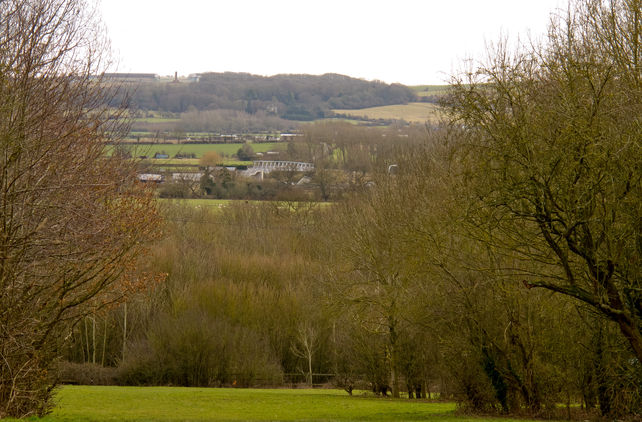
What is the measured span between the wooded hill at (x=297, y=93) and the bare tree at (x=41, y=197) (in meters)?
112

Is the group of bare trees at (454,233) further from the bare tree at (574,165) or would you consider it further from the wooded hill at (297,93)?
the wooded hill at (297,93)

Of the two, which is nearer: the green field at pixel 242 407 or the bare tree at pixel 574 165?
the bare tree at pixel 574 165

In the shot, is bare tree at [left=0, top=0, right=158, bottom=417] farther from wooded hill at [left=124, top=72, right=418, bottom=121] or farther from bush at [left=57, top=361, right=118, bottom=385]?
wooded hill at [left=124, top=72, right=418, bottom=121]

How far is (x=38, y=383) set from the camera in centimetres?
1658

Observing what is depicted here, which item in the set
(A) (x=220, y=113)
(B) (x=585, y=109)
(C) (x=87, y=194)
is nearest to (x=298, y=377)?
(C) (x=87, y=194)

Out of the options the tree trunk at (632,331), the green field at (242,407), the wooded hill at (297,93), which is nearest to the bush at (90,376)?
the green field at (242,407)

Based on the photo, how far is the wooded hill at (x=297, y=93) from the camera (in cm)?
13588

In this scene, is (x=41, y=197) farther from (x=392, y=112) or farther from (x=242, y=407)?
(x=392, y=112)

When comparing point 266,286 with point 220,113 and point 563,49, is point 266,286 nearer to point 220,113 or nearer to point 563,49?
point 563,49

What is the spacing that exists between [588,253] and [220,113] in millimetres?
114053

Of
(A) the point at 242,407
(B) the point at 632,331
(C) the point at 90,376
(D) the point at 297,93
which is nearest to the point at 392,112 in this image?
(D) the point at 297,93

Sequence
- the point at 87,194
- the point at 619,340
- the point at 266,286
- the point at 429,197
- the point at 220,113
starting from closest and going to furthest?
the point at 87,194 → the point at 619,340 → the point at 429,197 → the point at 266,286 → the point at 220,113

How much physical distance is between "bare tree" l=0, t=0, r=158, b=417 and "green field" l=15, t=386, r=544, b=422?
5973 mm

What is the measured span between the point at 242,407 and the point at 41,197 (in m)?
15.3
